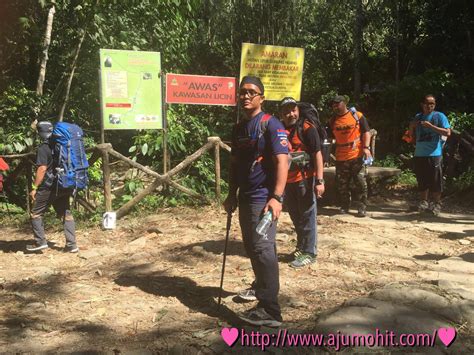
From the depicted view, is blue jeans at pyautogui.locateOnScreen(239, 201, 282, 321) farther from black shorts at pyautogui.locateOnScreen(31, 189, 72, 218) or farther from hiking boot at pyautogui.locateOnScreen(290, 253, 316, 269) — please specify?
black shorts at pyautogui.locateOnScreen(31, 189, 72, 218)

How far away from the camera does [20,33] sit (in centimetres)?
881

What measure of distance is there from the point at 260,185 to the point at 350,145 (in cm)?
383

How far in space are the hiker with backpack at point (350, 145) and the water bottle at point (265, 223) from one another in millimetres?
3901

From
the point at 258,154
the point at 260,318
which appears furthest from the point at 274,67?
the point at 260,318

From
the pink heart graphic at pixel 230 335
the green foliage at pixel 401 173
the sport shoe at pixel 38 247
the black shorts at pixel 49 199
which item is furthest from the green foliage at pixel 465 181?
the sport shoe at pixel 38 247

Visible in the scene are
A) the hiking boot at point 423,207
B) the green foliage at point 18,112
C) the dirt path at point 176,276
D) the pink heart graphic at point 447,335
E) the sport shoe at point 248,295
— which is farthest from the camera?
the green foliage at point 18,112

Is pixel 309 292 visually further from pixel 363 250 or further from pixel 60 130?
pixel 60 130

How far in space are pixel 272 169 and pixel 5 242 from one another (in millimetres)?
4939

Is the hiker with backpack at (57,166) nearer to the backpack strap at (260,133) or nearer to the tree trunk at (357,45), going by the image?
the backpack strap at (260,133)

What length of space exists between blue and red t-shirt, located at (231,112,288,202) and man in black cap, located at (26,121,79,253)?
3099 millimetres

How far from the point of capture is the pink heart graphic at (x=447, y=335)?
318 cm

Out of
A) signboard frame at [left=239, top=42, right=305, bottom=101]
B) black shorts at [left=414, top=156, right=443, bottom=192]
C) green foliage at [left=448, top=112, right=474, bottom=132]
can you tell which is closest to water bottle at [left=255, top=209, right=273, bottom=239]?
black shorts at [left=414, top=156, right=443, bottom=192]

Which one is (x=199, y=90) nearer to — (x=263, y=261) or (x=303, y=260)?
(x=303, y=260)

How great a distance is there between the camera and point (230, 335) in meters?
3.31
